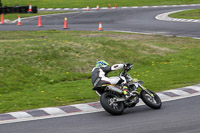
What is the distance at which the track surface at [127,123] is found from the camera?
8.67 meters

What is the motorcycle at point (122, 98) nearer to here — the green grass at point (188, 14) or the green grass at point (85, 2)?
the green grass at point (188, 14)

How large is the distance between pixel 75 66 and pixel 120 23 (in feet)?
52.4

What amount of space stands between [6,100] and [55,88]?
6.70 ft

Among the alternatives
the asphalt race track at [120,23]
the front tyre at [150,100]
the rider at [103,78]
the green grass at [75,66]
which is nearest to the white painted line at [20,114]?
the green grass at [75,66]

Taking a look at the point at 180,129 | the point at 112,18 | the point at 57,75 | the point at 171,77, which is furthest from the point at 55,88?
the point at 112,18

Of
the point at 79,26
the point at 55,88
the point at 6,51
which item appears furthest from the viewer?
the point at 79,26


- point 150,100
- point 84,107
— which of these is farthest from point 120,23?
point 150,100

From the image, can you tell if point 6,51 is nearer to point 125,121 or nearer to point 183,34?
point 125,121

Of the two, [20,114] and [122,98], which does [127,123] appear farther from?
[20,114]

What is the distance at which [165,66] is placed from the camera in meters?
17.2

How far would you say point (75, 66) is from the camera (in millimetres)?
16812

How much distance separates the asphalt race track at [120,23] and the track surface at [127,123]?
50.6 ft

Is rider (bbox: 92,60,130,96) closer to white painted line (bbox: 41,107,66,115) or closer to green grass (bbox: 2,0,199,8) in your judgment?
white painted line (bbox: 41,107,66,115)

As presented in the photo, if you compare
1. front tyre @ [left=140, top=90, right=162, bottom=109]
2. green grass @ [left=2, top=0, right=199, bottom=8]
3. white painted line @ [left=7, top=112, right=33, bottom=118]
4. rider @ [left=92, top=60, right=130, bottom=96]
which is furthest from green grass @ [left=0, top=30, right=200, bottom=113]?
green grass @ [left=2, top=0, right=199, bottom=8]
